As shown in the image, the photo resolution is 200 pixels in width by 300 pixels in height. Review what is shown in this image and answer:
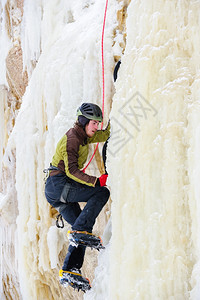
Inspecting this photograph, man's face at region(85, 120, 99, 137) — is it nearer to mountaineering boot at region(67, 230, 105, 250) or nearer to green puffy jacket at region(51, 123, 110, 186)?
green puffy jacket at region(51, 123, 110, 186)

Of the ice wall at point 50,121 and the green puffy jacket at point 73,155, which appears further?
the ice wall at point 50,121

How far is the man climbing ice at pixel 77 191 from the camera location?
2.54m

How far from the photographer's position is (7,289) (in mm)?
5012

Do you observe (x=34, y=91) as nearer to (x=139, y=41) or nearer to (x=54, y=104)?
(x=54, y=104)

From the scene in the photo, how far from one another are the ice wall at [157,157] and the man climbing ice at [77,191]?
26 centimetres

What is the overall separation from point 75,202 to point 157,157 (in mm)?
950

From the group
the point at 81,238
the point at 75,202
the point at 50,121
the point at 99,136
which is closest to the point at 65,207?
the point at 75,202

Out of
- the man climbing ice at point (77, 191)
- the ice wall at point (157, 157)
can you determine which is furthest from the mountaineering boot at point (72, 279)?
the ice wall at point (157, 157)

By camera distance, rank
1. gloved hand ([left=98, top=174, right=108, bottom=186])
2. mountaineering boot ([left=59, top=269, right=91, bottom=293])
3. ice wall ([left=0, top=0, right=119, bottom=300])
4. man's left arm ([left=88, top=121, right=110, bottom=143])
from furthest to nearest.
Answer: ice wall ([left=0, top=0, right=119, bottom=300]) → man's left arm ([left=88, top=121, right=110, bottom=143]) → gloved hand ([left=98, top=174, right=108, bottom=186]) → mountaineering boot ([left=59, top=269, right=91, bottom=293])

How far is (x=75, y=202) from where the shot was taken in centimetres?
282

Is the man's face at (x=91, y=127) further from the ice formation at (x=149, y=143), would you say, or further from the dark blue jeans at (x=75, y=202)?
the dark blue jeans at (x=75, y=202)

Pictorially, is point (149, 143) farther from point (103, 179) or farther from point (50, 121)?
point (50, 121)

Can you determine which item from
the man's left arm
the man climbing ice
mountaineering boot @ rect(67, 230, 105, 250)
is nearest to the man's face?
the man climbing ice

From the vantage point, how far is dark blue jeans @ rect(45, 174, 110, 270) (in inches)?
100
